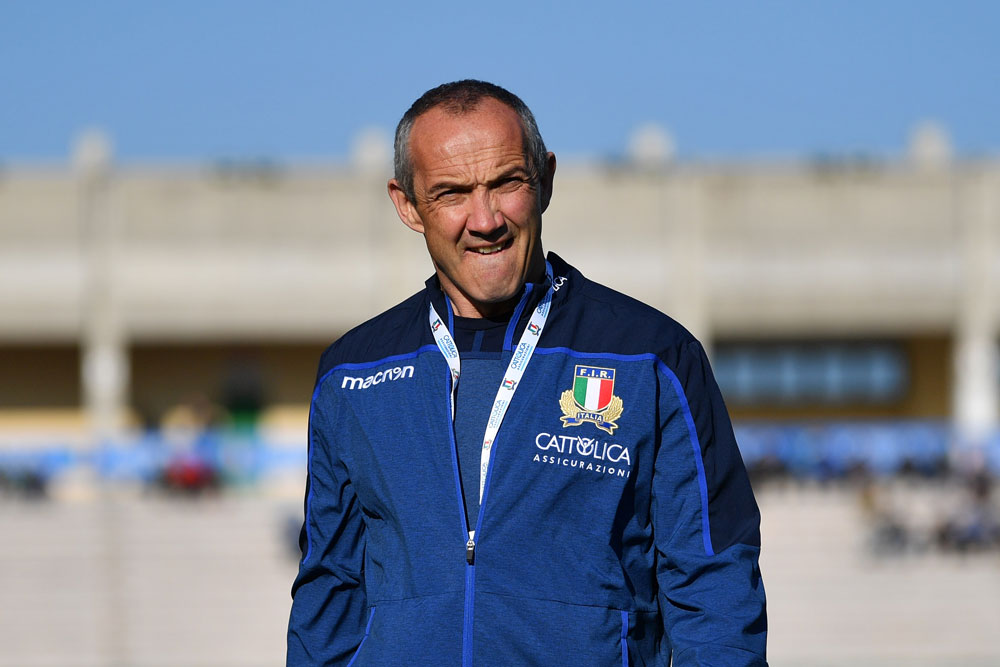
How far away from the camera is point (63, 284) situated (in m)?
38.5

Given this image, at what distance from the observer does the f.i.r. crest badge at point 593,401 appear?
257 cm

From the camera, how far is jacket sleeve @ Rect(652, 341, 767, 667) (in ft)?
8.24

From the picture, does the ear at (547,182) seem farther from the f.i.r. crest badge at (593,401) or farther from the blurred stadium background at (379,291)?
the blurred stadium background at (379,291)

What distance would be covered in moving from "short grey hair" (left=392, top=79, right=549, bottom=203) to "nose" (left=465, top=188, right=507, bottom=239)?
0.32ft

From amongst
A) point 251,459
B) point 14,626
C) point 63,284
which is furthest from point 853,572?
point 63,284

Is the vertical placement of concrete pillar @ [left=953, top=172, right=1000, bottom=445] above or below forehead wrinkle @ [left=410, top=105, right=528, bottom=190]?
above

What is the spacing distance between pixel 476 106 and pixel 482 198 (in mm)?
175

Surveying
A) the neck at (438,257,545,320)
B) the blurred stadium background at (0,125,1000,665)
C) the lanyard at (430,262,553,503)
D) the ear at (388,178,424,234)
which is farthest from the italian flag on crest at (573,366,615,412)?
the blurred stadium background at (0,125,1000,665)

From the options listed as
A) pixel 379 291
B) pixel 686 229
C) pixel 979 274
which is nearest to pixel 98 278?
pixel 379 291

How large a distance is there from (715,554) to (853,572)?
771 inches

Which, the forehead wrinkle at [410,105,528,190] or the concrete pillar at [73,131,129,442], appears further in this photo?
the concrete pillar at [73,131,129,442]

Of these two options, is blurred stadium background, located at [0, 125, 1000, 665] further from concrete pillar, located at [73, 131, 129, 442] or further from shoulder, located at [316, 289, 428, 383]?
shoulder, located at [316, 289, 428, 383]

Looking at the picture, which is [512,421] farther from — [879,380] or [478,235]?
[879,380]

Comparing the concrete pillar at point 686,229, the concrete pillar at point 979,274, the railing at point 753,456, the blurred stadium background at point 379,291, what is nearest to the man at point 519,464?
the railing at point 753,456
